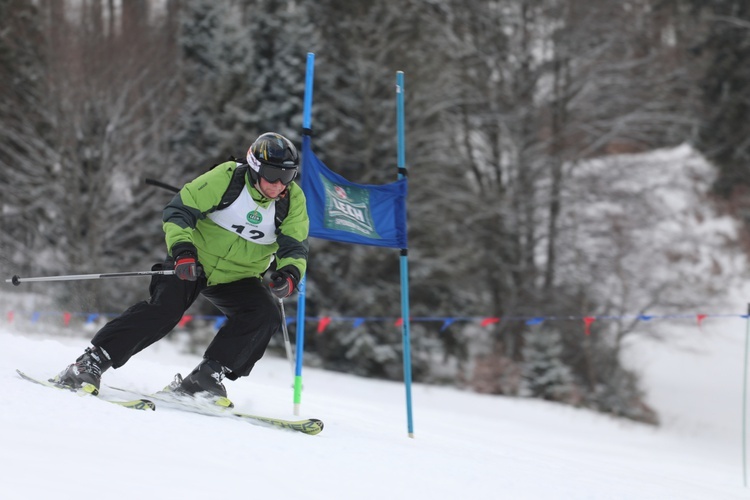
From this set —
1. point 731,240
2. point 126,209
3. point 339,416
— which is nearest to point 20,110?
point 126,209

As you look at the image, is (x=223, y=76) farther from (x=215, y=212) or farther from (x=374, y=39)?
(x=215, y=212)

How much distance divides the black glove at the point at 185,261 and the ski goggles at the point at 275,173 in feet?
1.98

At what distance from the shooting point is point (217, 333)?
5.09 meters

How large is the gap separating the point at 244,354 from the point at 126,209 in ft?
55.1

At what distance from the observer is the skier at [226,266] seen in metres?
4.85

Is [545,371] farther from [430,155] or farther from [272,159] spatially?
[272,159]

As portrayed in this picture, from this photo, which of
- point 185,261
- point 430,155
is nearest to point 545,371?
point 430,155

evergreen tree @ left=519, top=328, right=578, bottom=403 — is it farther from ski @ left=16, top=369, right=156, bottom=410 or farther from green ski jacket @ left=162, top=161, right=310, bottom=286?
ski @ left=16, top=369, right=156, bottom=410

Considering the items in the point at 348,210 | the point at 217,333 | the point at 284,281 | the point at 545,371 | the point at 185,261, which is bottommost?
the point at 545,371

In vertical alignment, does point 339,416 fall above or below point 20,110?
below

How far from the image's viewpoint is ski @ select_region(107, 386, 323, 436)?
4828mm

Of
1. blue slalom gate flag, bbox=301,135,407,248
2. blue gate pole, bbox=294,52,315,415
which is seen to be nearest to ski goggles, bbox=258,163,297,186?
blue gate pole, bbox=294,52,315,415

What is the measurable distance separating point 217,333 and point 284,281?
56 centimetres

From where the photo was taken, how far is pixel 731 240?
22719mm
